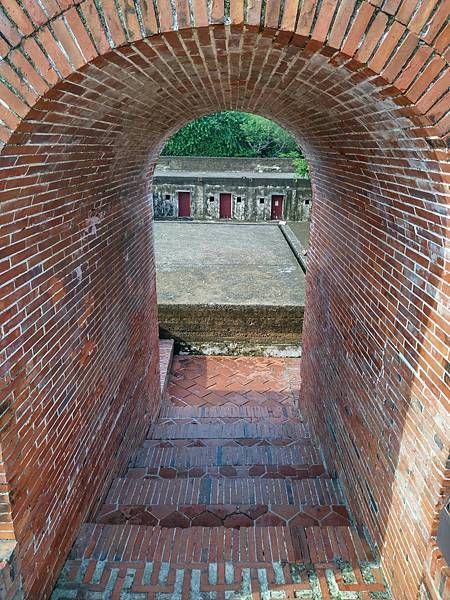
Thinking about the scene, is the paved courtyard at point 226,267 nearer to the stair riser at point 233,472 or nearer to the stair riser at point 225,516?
the stair riser at point 233,472

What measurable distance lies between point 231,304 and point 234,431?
130 inches

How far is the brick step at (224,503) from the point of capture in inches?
A: 139

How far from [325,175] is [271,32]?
2.65m

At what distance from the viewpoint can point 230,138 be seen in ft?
96.2

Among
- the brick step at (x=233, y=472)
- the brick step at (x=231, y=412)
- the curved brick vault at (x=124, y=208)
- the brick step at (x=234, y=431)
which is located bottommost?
the brick step at (x=231, y=412)

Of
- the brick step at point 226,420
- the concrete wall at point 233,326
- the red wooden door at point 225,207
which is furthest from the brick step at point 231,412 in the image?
the red wooden door at point 225,207

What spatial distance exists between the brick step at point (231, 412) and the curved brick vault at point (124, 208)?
2160 millimetres

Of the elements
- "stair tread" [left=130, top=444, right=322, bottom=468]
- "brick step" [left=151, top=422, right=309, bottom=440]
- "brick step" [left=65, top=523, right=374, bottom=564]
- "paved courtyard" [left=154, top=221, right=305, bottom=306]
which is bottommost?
"brick step" [left=151, top=422, right=309, bottom=440]

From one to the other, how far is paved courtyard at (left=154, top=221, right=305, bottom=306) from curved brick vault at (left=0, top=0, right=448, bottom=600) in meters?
4.71

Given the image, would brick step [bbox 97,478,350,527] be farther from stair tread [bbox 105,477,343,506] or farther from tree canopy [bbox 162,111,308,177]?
tree canopy [bbox 162,111,308,177]

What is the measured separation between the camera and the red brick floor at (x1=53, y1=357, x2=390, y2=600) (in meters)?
2.69

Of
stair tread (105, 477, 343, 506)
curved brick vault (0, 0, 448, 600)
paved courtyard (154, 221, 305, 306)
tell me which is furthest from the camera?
paved courtyard (154, 221, 305, 306)

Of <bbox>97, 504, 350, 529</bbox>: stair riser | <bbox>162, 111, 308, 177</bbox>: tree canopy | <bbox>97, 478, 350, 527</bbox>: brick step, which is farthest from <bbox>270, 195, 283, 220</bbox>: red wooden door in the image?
<bbox>97, 504, 350, 529</bbox>: stair riser

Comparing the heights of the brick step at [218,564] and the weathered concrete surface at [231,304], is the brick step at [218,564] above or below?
above
